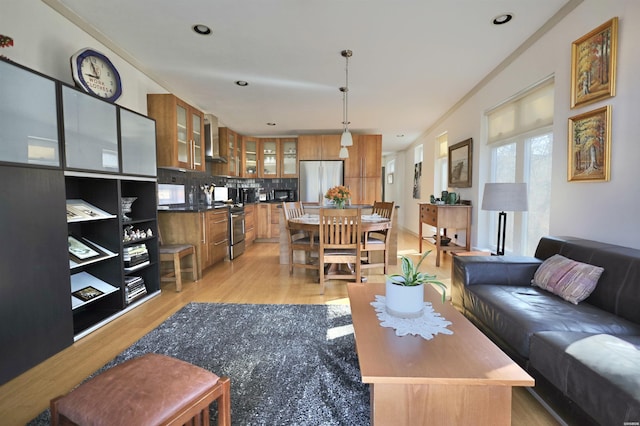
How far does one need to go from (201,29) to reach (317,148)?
3.84 meters

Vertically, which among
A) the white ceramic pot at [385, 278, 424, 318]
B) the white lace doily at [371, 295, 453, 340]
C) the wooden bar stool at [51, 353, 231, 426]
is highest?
the white ceramic pot at [385, 278, 424, 318]

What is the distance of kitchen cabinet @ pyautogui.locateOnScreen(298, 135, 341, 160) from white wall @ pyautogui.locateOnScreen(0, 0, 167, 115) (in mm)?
3878

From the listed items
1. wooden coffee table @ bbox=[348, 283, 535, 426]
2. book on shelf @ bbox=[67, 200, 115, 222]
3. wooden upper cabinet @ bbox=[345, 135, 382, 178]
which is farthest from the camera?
wooden upper cabinet @ bbox=[345, 135, 382, 178]

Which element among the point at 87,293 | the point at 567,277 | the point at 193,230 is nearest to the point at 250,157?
the point at 193,230

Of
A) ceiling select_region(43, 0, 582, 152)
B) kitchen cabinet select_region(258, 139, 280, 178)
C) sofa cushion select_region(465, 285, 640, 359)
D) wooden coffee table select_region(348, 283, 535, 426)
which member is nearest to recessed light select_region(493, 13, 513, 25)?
ceiling select_region(43, 0, 582, 152)

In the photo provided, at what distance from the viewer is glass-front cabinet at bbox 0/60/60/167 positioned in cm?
158

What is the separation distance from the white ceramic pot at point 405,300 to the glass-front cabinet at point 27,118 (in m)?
2.29

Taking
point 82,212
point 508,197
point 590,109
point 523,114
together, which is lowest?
point 82,212

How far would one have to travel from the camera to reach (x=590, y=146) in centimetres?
210

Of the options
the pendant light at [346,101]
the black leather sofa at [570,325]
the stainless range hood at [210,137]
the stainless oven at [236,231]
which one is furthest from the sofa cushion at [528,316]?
the stainless range hood at [210,137]

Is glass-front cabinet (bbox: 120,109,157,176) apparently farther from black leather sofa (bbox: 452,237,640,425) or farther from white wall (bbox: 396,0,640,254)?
white wall (bbox: 396,0,640,254)

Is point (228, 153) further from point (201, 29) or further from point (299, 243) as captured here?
point (201, 29)

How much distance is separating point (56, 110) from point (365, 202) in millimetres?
5224

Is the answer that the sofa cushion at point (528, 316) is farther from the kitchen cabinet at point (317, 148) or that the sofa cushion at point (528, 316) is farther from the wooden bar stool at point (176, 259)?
the kitchen cabinet at point (317, 148)
